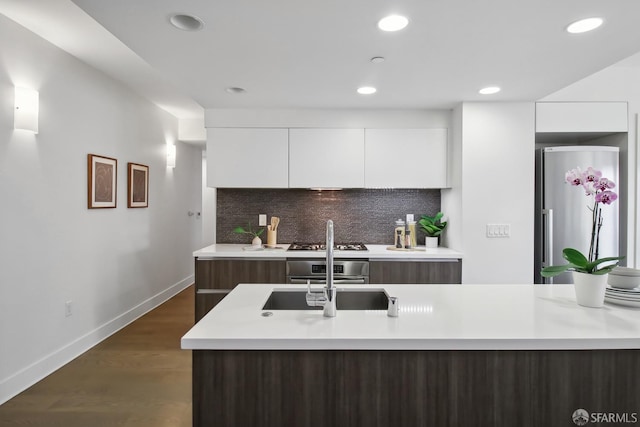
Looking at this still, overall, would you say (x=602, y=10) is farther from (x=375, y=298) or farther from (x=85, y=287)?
(x=85, y=287)

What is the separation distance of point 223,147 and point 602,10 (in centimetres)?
288

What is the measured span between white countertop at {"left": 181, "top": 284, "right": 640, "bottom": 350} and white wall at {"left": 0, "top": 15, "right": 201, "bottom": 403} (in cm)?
185

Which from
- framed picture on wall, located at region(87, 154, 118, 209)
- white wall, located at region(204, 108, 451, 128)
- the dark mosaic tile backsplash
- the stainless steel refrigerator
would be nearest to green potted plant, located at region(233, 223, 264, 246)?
the dark mosaic tile backsplash

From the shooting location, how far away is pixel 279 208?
3879 mm

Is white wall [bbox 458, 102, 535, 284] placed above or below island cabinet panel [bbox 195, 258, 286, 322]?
above

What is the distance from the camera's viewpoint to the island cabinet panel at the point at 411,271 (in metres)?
3.18

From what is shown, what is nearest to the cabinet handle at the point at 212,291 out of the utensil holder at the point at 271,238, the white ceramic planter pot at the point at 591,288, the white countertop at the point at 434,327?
the utensil holder at the point at 271,238

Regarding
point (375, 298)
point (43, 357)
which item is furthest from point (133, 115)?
point (375, 298)

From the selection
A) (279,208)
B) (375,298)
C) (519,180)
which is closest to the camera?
(375,298)

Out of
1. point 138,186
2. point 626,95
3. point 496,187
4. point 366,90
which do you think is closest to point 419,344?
point 366,90

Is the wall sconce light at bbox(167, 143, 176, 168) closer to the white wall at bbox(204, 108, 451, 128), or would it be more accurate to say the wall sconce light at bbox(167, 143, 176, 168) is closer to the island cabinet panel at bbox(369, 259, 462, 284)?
the white wall at bbox(204, 108, 451, 128)

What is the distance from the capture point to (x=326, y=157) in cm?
351

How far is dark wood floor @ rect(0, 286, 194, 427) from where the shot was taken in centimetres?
221

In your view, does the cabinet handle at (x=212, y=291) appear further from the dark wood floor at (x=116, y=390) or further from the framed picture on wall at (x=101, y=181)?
the framed picture on wall at (x=101, y=181)
